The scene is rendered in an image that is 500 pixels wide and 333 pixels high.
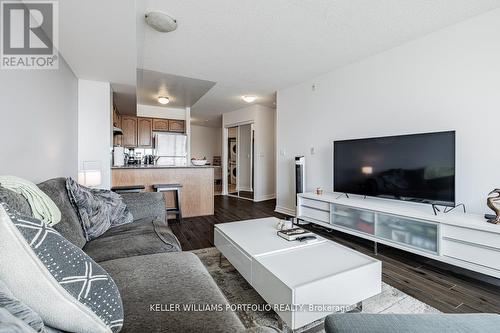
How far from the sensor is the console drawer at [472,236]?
1726mm

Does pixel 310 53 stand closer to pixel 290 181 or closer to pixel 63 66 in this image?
pixel 290 181

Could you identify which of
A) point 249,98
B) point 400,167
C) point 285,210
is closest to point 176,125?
point 249,98

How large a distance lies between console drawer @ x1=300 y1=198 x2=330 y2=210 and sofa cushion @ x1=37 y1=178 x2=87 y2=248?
2596mm

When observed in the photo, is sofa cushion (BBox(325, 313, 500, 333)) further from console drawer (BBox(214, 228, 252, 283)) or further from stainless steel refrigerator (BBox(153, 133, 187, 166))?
stainless steel refrigerator (BBox(153, 133, 187, 166))

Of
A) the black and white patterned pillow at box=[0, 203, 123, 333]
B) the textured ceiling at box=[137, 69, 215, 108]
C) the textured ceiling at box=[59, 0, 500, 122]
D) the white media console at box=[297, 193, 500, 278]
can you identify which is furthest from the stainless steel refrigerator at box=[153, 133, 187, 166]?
the black and white patterned pillow at box=[0, 203, 123, 333]

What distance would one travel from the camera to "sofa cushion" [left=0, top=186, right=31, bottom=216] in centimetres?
95

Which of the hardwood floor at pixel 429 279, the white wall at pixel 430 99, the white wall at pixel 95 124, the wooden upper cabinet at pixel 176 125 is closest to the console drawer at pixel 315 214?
the hardwood floor at pixel 429 279

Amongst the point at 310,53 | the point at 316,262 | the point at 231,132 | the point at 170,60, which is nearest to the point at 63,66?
the point at 170,60

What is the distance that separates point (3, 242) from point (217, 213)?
401cm

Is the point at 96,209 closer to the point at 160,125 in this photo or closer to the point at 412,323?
the point at 412,323

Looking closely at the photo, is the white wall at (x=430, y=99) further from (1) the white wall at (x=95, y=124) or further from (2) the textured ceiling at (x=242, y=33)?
(1) the white wall at (x=95, y=124)

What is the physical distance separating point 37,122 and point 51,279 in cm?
207

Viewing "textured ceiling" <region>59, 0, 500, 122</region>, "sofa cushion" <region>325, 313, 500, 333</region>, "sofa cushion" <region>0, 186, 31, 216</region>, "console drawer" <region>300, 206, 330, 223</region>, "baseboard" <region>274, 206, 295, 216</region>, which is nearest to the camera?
"sofa cushion" <region>325, 313, 500, 333</region>

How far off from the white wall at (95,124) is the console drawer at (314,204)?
297cm
